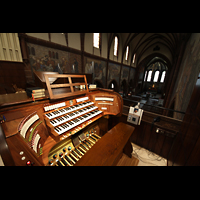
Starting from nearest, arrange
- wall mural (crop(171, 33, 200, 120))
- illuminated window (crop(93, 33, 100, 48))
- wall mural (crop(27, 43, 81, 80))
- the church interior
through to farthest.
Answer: the church interior
wall mural (crop(171, 33, 200, 120))
wall mural (crop(27, 43, 81, 80))
illuminated window (crop(93, 33, 100, 48))

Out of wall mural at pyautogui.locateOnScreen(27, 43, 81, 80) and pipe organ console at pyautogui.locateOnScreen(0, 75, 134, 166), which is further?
wall mural at pyautogui.locateOnScreen(27, 43, 81, 80)

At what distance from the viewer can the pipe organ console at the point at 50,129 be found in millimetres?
928

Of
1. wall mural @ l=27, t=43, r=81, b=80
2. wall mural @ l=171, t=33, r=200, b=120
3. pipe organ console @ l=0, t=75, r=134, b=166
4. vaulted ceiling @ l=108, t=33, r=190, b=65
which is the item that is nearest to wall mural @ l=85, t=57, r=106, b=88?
wall mural @ l=27, t=43, r=81, b=80

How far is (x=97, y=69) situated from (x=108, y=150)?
26.4 feet

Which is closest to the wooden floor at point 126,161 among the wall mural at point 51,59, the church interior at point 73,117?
the church interior at point 73,117

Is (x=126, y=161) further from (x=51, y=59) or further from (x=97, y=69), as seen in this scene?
(x=97, y=69)

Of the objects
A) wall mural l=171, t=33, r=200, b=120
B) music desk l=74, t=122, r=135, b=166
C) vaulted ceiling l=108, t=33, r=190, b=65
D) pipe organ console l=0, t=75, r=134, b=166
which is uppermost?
vaulted ceiling l=108, t=33, r=190, b=65

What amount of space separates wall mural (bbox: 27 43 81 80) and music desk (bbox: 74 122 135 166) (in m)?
5.21

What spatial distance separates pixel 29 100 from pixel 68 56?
528 centimetres

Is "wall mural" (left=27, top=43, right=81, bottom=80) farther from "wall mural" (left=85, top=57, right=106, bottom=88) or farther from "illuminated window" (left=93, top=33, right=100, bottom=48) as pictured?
"illuminated window" (left=93, top=33, right=100, bottom=48)

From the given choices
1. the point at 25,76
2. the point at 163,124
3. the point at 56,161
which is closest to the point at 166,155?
the point at 163,124

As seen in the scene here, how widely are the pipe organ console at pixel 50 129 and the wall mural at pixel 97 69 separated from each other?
547cm

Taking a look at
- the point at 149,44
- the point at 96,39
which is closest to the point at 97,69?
the point at 96,39

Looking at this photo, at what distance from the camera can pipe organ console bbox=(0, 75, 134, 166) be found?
928mm
